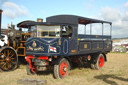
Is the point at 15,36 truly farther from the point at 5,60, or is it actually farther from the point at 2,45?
the point at 5,60

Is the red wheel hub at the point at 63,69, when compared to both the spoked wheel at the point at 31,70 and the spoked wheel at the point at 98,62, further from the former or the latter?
the spoked wheel at the point at 98,62

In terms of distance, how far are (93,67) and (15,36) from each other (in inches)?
217

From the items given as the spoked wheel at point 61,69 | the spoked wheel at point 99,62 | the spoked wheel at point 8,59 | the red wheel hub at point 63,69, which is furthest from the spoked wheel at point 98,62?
the spoked wheel at point 8,59

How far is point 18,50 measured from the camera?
34.0 feet

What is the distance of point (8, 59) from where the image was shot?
926 centimetres

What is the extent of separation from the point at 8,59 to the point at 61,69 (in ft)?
12.3

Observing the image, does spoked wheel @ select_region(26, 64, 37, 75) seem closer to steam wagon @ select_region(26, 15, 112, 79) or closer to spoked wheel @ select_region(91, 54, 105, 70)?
steam wagon @ select_region(26, 15, 112, 79)

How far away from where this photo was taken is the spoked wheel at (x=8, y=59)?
29.7 ft

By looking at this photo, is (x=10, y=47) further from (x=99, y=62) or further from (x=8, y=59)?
(x=99, y=62)

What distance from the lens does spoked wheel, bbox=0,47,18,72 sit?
29.7 ft

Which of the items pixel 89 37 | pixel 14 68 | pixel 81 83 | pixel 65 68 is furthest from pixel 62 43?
pixel 14 68

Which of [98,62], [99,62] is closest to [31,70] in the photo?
[98,62]

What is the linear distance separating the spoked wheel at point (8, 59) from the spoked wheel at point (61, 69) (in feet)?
11.4

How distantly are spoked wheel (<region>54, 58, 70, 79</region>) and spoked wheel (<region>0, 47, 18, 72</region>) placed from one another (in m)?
3.47
